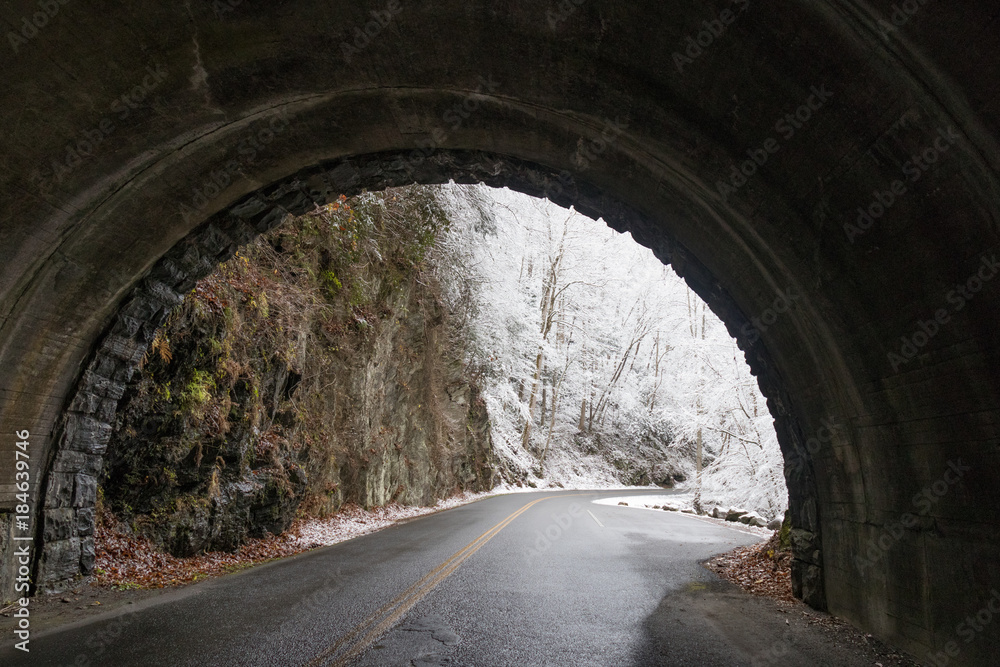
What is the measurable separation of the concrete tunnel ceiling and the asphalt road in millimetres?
1342

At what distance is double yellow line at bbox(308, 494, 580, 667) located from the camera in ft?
12.4

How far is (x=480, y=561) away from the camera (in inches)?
305

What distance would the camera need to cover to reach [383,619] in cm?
465

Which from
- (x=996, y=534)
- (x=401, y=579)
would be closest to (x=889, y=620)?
(x=996, y=534)

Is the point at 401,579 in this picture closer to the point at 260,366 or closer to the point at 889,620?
the point at 889,620

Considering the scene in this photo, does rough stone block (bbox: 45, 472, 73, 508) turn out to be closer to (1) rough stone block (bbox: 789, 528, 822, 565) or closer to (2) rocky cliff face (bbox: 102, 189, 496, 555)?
(2) rocky cliff face (bbox: 102, 189, 496, 555)

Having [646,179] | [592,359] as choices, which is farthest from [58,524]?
[592,359]

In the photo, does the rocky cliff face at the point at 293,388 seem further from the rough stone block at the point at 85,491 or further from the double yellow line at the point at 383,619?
the double yellow line at the point at 383,619

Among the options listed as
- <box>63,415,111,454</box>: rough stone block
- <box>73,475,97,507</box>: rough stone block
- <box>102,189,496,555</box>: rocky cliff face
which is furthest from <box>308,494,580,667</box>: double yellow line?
<box>63,415,111,454</box>: rough stone block

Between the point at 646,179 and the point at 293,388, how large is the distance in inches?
346

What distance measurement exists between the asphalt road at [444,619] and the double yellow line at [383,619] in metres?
0.02

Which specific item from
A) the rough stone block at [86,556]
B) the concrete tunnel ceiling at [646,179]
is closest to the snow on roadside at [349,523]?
the rough stone block at [86,556]

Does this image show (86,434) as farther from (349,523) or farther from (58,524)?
(349,523)

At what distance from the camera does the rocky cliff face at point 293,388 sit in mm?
7781
